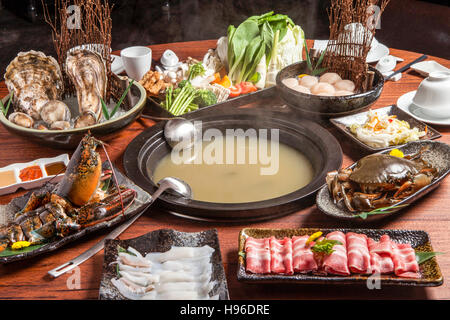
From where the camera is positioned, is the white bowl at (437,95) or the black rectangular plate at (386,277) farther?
the white bowl at (437,95)

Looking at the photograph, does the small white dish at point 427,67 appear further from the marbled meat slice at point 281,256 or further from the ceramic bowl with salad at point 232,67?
the marbled meat slice at point 281,256

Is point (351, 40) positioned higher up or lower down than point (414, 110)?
higher up

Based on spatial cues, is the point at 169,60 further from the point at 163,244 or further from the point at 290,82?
the point at 163,244

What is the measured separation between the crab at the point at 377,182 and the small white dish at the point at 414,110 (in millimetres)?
587

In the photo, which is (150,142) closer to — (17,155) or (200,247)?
(17,155)

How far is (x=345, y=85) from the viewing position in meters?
2.36

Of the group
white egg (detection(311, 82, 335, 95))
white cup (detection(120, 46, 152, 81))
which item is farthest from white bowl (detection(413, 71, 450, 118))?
white cup (detection(120, 46, 152, 81))

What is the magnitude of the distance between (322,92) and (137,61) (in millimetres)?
1063

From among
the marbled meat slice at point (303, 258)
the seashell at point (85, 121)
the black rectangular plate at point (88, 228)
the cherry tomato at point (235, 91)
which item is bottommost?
the black rectangular plate at point (88, 228)

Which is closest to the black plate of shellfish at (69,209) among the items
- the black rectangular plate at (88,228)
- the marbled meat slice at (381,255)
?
the black rectangular plate at (88,228)

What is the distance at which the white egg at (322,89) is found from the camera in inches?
91.0

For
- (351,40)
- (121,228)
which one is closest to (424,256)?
(121,228)

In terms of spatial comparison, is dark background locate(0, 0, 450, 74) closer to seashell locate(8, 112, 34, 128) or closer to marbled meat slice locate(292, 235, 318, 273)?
seashell locate(8, 112, 34, 128)

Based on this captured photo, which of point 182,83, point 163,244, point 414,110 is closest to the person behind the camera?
point 163,244
